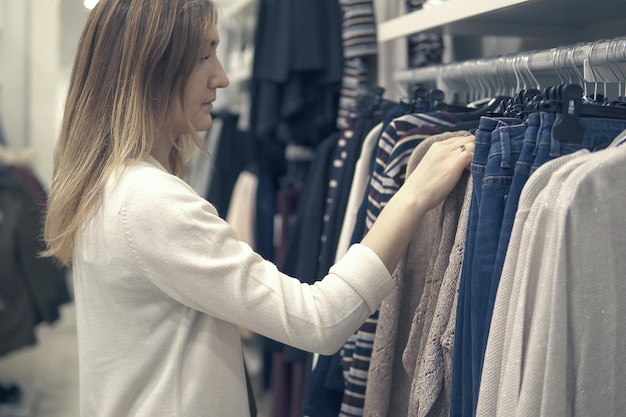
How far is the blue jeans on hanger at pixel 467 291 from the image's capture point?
40.1 inches

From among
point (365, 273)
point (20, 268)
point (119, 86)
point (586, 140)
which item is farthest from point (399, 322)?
point (20, 268)

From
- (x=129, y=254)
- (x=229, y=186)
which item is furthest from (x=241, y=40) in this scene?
(x=129, y=254)

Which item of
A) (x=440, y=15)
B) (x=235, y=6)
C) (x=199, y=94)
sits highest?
(x=235, y=6)

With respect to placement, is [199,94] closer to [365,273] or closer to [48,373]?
[365,273]

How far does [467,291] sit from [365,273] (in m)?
0.16

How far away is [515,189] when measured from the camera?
3.16ft

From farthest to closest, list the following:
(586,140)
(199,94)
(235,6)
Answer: (235,6) → (199,94) → (586,140)

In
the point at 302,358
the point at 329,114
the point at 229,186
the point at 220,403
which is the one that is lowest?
the point at 302,358

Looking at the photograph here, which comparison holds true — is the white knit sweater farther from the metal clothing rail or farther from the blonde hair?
the metal clothing rail

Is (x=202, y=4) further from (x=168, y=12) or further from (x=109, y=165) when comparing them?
(x=109, y=165)

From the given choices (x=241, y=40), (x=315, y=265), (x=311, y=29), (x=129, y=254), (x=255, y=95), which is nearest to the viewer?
(x=129, y=254)

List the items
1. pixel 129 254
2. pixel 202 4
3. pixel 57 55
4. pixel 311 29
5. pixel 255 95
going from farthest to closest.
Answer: pixel 57 55 → pixel 255 95 → pixel 311 29 → pixel 202 4 → pixel 129 254

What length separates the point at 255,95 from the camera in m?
2.60

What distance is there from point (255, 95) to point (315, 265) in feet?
3.10
